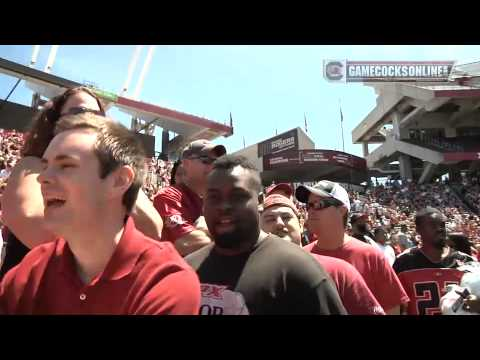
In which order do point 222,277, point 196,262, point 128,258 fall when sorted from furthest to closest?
point 196,262 < point 222,277 < point 128,258

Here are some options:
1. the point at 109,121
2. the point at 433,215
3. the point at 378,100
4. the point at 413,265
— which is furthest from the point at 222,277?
the point at 378,100

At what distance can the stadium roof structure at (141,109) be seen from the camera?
2180 cm

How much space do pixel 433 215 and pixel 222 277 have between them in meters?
2.50

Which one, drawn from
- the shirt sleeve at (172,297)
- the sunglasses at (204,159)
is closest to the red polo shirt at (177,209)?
the sunglasses at (204,159)

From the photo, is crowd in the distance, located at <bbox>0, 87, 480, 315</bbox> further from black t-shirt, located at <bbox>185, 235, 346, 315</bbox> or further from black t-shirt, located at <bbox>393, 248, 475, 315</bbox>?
black t-shirt, located at <bbox>393, 248, 475, 315</bbox>

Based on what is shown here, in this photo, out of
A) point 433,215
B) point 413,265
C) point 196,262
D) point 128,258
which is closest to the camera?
point 128,258

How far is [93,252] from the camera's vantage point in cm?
132

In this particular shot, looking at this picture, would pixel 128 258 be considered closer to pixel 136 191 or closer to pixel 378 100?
pixel 136 191

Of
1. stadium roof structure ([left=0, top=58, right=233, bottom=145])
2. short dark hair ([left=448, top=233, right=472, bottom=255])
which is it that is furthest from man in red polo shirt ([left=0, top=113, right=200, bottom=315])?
stadium roof structure ([left=0, top=58, right=233, bottom=145])

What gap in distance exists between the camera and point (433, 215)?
351 cm

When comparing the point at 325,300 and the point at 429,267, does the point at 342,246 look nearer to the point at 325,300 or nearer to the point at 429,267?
the point at 429,267

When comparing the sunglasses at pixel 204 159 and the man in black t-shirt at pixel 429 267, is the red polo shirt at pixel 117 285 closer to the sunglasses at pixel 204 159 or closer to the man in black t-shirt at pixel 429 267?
the sunglasses at pixel 204 159
